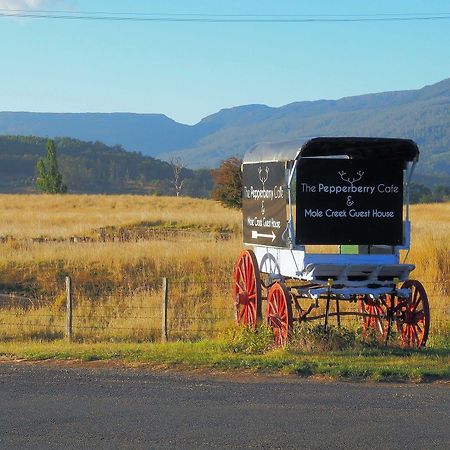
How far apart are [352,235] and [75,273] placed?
12414 mm

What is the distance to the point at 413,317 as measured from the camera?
518 inches

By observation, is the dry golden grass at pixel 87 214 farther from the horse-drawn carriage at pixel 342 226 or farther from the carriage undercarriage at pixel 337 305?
the horse-drawn carriage at pixel 342 226

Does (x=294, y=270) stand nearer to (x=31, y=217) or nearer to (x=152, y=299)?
(x=152, y=299)

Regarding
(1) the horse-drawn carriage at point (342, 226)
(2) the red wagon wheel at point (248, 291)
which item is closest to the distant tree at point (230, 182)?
(2) the red wagon wheel at point (248, 291)

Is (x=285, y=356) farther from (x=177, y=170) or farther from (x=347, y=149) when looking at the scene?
(x=177, y=170)

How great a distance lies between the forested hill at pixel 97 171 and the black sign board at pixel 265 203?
109 meters

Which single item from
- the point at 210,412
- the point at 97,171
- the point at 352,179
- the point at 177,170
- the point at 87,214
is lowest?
the point at 210,412

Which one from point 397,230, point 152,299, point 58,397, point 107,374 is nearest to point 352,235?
point 397,230

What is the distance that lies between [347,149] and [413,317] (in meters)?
2.57

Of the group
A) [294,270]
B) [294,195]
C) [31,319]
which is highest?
[294,195]

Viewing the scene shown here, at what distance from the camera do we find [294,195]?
541 inches

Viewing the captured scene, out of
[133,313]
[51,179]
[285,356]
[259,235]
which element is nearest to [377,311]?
[259,235]

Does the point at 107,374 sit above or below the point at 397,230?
below

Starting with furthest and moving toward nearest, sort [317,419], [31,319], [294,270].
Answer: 1. [31,319]
2. [294,270]
3. [317,419]
